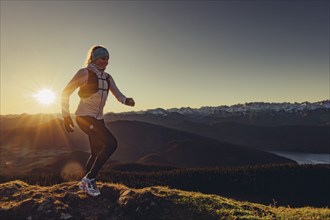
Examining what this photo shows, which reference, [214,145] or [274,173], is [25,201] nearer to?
[274,173]

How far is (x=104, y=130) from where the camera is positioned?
9.95 metres

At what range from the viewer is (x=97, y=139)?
10.0 m

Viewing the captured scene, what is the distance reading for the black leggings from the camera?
32.3 feet

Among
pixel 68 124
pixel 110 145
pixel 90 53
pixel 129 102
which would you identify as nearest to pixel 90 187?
pixel 110 145

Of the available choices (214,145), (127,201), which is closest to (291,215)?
(127,201)

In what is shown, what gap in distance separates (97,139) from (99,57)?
2.39 m

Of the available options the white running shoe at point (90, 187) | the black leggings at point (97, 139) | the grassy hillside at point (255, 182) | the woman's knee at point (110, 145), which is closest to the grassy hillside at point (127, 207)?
the white running shoe at point (90, 187)

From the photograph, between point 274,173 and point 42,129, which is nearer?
point 274,173

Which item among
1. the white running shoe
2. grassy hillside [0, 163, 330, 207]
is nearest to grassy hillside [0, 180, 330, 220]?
the white running shoe

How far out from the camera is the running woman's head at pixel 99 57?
32.6 ft

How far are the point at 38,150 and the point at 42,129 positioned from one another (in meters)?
34.5

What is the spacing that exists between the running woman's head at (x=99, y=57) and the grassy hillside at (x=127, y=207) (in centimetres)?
385

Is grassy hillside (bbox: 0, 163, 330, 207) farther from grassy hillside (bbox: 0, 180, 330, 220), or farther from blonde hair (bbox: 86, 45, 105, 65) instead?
blonde hair (bbox: 86, 45, 105, 65)

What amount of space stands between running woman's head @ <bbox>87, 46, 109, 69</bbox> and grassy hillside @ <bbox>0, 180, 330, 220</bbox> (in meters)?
3.85
